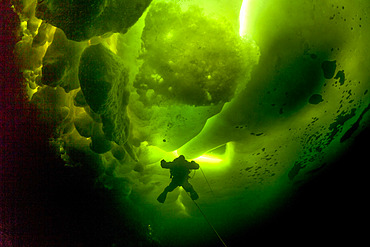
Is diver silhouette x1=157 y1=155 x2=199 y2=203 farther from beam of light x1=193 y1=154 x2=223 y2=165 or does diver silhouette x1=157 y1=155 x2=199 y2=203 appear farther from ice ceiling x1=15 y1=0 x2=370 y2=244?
beam of light x1=193 y1=154 x2=223 y2=165

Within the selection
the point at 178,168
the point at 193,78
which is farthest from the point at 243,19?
Result: the point at 178,168

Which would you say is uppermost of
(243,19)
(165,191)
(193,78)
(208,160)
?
(243,19)

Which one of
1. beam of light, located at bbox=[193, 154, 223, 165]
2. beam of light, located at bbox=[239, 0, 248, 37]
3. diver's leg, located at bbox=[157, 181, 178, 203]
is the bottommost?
diver's leg, located at bbox=[157, 181, 178, 203]

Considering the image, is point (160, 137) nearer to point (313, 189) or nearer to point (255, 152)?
point (255, 152)

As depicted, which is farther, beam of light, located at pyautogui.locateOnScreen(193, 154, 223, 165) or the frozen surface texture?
beam of light, located at pyautogui.locateOnScreen(193, 154, 223, 165)

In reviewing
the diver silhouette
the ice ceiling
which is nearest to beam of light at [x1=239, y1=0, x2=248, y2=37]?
the ice ceiling

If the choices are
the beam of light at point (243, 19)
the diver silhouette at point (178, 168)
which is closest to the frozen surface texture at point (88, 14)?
the beam of light at point (243, 19)

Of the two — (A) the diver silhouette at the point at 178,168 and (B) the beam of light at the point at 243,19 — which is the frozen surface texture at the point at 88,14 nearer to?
(B) the beam of light at the point at 243,19

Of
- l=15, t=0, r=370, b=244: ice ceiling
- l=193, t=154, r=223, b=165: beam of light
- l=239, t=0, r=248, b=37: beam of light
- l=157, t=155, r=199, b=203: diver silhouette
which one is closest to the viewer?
l=15, t=0, r=370, b=244: ice ceiling

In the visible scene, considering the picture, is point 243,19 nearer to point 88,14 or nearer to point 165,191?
point 88,14
